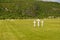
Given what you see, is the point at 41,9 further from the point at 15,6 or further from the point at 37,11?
the point at 15,6

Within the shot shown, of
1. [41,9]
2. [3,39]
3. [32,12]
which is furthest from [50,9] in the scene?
[3,39]

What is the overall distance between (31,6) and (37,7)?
20.8ft

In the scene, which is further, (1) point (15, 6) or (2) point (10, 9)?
(1) point (15, 6)

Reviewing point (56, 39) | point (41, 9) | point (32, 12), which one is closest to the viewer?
point (56, 39)

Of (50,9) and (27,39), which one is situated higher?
(27,39)

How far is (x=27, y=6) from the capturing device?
189 meters

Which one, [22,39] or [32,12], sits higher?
[22,39]

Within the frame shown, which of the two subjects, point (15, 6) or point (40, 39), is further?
point (15, 6)

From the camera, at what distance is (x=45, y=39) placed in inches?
946

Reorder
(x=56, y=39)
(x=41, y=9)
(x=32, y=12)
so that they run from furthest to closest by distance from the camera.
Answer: (x=41, y=9) → (x=32, y=12) → (x=56, y=39)

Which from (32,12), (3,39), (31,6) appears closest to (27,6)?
(31,6)

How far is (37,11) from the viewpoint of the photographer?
179000 mm

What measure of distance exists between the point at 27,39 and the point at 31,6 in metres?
164

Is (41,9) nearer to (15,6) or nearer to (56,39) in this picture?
(15,6)
